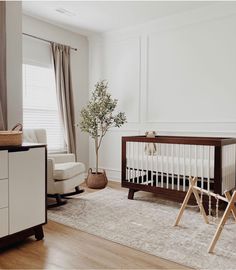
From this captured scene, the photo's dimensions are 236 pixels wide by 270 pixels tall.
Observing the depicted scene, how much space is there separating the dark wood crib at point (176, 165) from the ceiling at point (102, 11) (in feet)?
5.82

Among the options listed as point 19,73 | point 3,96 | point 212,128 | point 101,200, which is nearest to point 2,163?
point 3,96

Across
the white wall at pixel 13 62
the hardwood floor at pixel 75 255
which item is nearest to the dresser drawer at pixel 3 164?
the hardwood floor at pixel 75 255

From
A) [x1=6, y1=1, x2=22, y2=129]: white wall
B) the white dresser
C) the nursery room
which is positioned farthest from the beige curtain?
the white dresser

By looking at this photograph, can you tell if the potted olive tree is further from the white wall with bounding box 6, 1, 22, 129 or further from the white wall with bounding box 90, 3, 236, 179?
the white wall with bounding box 6, 1, 22, 129

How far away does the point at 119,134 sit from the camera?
4766 mm

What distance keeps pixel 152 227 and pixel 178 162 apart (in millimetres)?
934

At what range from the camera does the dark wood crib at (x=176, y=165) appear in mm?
3006

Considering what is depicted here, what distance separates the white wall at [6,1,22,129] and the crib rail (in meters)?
1.51

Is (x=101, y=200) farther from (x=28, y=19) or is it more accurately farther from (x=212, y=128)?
(x=28, y=19)

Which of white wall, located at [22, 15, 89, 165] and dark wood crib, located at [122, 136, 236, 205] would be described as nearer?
dark wood crib, located at [122, 136, 236, 205]

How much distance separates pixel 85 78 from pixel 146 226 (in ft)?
10.4

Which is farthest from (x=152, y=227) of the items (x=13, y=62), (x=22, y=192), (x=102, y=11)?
Answer: (x=102, y=11)

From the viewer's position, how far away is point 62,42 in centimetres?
454

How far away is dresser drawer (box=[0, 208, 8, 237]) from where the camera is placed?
2.06 m
